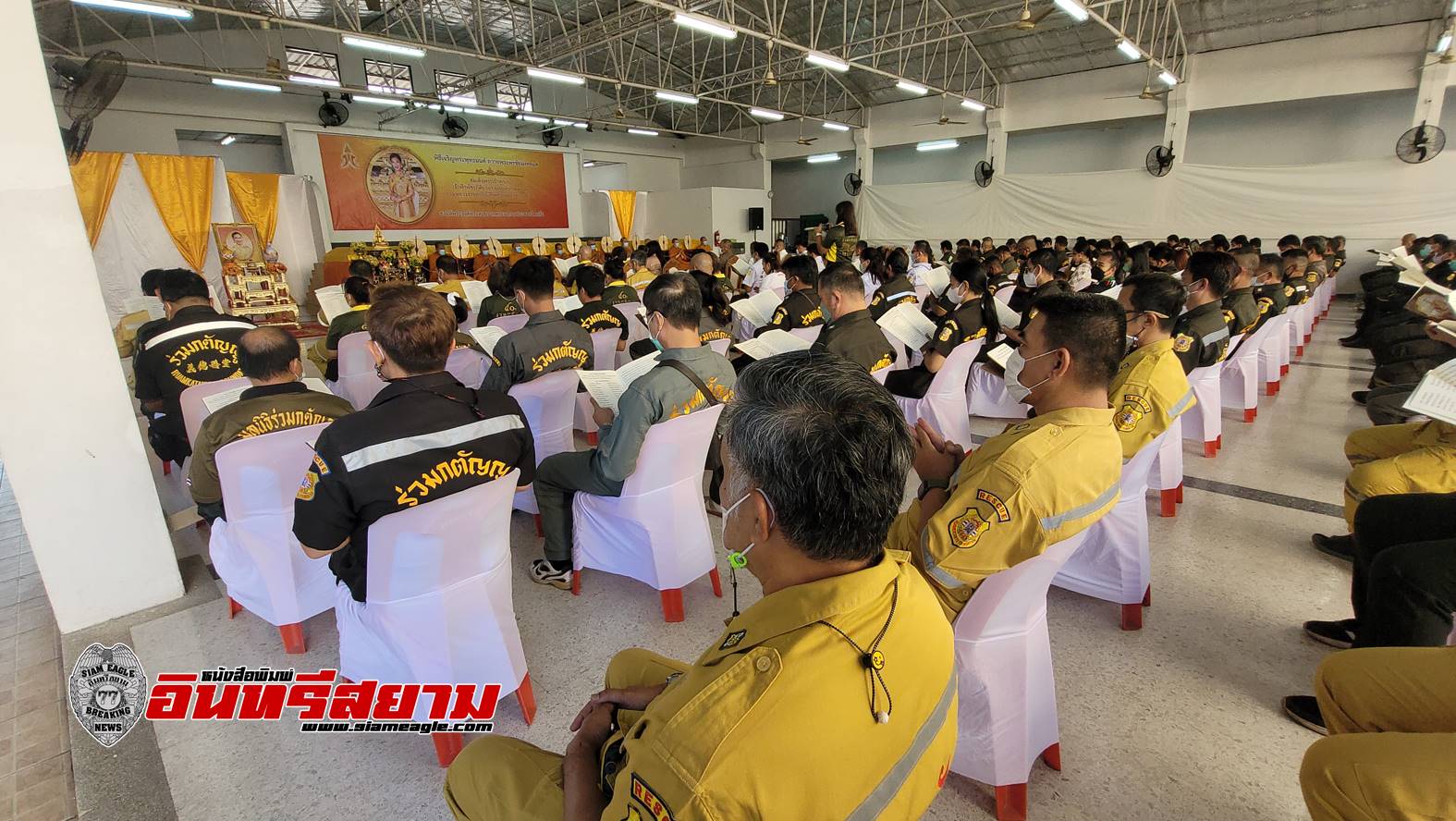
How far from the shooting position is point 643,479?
2244 millimetres

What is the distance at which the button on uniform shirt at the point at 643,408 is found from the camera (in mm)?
2148

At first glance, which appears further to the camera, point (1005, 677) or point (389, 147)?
point (389, 147)

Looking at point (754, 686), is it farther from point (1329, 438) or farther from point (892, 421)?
point (1329, 438)

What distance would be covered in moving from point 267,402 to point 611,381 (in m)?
1.11

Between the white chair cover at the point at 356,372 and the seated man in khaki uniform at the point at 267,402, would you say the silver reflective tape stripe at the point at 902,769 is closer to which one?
the seated man in khaki uniform at the point at 267,402

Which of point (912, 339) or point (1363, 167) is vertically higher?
point (1363, 167)

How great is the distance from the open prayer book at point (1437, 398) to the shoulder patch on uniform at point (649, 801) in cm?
222

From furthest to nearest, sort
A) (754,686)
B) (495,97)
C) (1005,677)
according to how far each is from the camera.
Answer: (495,97)
(1005,677)
(754,686)

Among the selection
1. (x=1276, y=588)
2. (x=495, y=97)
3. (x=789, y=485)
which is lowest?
(x=1276, y=588)

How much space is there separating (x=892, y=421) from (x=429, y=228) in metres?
15.9

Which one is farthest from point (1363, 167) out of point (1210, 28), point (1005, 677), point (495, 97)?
point (495, 97)

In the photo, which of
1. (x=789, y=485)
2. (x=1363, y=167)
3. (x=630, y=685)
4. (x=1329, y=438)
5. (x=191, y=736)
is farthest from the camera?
(x=1363, y=167)

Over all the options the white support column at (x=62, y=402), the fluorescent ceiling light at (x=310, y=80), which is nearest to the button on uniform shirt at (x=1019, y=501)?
the white support column at (x=62, y=402)

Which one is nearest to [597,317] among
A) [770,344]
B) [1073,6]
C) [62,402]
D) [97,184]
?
[770,344]
